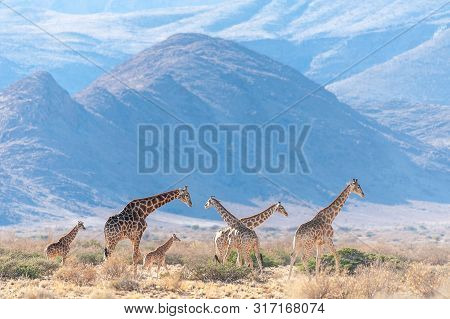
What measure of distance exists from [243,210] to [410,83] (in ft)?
311

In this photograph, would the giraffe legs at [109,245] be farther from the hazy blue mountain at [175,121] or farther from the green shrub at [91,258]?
the hazy blue mountain at [175,121]

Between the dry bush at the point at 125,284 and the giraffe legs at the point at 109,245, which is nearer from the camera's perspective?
the dry bush at the point at 125,284

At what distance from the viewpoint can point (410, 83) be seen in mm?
196375

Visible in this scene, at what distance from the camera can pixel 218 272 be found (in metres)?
22.6

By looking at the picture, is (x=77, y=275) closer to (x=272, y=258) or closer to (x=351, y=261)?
(x=351, y=261)

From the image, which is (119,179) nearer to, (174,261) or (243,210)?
(243,210)

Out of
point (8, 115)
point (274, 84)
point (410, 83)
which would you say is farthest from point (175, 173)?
point (410, 83)

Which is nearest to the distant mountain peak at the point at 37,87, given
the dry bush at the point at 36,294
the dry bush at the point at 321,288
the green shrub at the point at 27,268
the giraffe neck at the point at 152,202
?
the green shrub at the point at 27,268

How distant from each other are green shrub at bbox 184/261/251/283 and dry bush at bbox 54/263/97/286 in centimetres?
221

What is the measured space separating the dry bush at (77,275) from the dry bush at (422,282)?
6384 mm

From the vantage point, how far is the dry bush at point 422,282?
20.5 meters

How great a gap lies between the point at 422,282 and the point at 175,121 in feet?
388

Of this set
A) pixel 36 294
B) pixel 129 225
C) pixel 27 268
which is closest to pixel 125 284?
pixel 129 225
